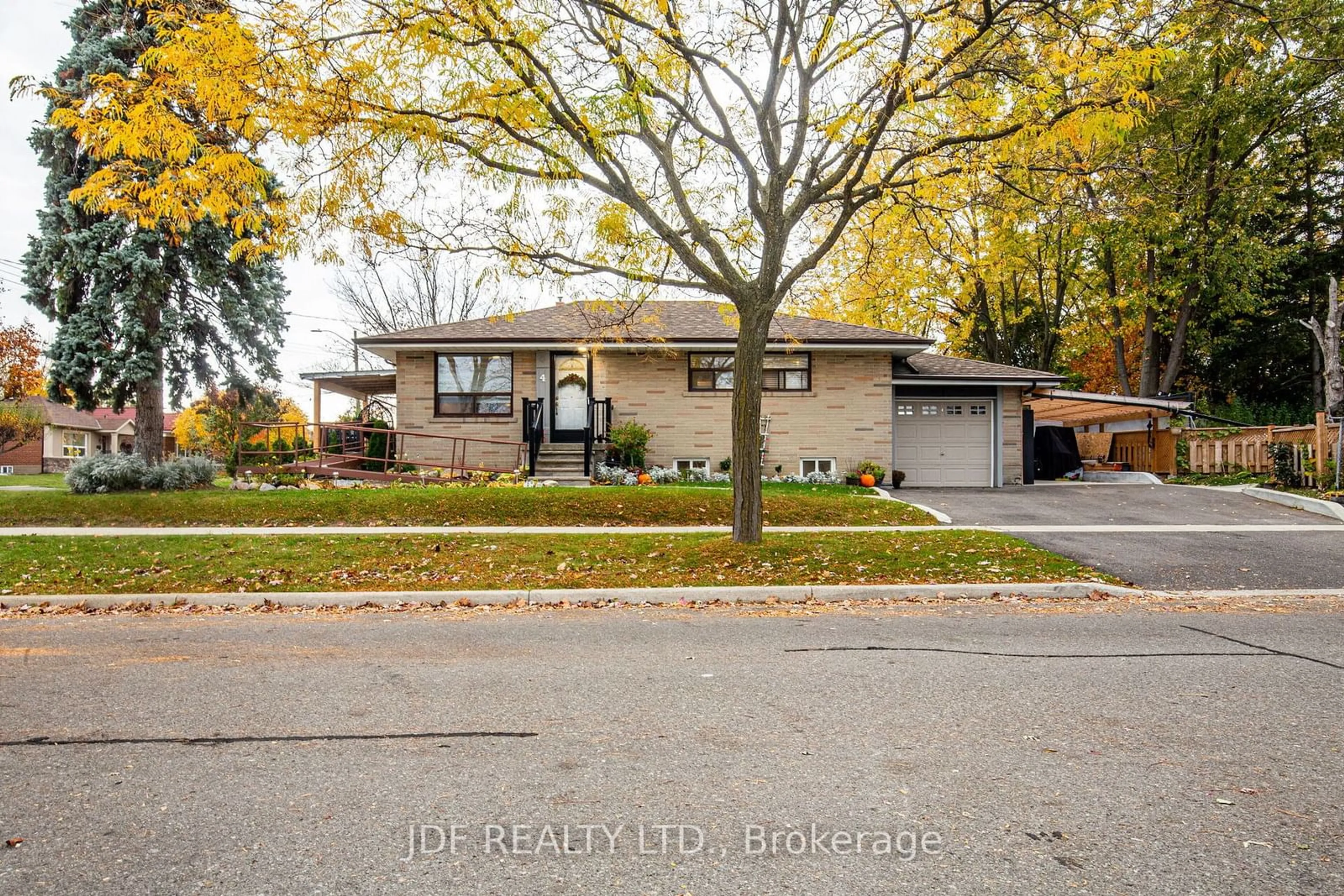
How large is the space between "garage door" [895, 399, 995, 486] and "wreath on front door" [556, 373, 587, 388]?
8963mm

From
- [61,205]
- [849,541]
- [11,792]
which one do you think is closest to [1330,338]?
[849,541]

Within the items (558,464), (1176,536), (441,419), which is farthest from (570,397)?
(1176,536)

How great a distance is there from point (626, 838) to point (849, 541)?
351 inches

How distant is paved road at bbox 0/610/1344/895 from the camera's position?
2.71m

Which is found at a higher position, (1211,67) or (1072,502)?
(1211,67)

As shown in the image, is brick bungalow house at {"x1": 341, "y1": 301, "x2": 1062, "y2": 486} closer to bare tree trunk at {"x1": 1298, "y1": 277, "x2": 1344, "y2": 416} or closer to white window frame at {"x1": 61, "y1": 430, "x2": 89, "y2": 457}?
bare tree trunk at {"x1": 1298, "y1": 277, "x2": 1344, "y2": 416}

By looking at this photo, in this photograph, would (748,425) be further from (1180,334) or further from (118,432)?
(118,432)

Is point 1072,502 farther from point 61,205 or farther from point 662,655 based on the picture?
point 61,205

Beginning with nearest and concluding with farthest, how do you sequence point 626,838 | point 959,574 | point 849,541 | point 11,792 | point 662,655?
point 626,838 → point 11,792 → point 662,655 → point 959,574 → point 849,541

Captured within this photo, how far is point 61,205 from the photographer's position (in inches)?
648

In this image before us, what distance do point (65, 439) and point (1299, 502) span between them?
208ft

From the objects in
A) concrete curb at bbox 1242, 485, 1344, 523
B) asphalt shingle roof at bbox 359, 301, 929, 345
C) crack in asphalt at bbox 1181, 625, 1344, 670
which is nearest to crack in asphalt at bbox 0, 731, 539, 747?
crack in asphalt at bbox 1181, 625, 1344, 670

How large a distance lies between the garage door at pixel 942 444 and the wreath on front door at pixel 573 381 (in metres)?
8.96

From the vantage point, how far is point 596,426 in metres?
20.3
